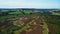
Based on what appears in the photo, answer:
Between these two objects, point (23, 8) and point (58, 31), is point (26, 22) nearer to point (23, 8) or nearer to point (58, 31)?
point (23, 8)

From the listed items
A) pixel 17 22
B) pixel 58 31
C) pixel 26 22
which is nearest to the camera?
pixel 58 31

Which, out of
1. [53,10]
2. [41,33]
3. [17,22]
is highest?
[53,10]

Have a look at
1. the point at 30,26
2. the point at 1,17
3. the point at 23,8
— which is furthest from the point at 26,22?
the point at 1,17

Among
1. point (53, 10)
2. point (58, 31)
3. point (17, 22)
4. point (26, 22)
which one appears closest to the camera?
point (58, 31)

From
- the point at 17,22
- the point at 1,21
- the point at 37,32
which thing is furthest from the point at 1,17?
the point at 37,32

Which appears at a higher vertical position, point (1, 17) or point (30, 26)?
point (1, 17)

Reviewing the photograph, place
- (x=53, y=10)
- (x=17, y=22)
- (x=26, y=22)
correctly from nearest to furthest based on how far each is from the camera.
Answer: (x=17, y=22)
(x=26, y=22)
(x=53, y=10)

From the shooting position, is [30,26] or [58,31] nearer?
[58,31]

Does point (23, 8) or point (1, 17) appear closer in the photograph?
point (1, 17)

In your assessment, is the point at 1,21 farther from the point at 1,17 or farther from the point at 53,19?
the point at 53,19
